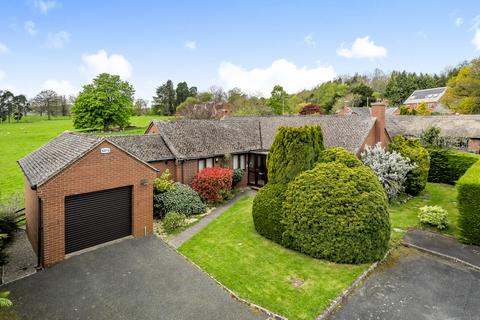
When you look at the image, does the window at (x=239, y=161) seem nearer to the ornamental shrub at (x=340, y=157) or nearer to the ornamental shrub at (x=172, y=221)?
the ornamental shrub at (x=172, y=221)

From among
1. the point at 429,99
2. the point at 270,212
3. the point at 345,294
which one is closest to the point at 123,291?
the point at 270,212

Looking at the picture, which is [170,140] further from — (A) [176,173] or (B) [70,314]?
(B) [70,314]

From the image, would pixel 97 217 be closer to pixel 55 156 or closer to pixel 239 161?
pixel 55 156

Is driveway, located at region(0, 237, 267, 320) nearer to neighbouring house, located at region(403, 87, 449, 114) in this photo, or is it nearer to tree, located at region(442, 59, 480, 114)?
tree, located at region(442, 59, 480, 114)

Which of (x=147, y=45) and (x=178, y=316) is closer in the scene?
(x=178, y=316)

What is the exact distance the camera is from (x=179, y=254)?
1174 centimetres

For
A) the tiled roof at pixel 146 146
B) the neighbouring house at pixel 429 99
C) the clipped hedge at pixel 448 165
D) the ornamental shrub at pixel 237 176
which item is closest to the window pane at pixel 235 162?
the ornamental shrub at pixel 237 176

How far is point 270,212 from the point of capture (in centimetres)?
1281

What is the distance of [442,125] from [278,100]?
37.2 meters

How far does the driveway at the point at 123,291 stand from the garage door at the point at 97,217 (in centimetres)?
69

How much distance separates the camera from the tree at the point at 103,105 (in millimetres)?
45281

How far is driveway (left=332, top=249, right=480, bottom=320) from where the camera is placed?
26.8ft

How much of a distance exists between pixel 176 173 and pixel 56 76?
2621 centimetres

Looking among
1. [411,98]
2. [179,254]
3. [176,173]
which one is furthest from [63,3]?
[411,98]
